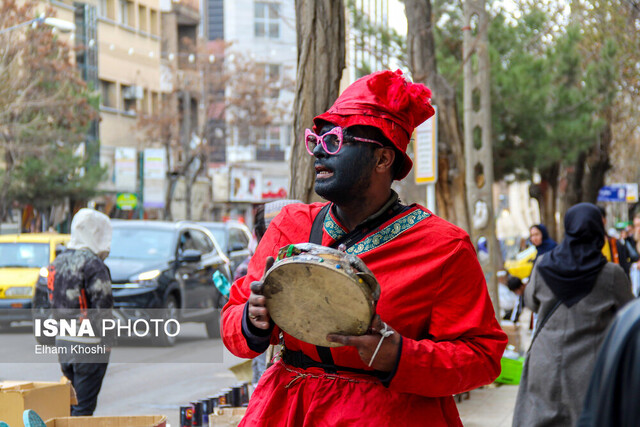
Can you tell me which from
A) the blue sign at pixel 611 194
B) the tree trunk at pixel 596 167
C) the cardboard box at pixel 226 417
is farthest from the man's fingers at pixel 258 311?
the tree trunk at pixel 596 167

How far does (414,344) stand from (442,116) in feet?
29.0

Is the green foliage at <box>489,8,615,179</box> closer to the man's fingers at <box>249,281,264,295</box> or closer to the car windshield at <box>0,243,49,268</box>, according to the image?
the car windshield at <box>0,243,49,268</box>

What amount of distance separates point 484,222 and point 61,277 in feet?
22.6

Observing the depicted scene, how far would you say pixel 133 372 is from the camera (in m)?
12.1

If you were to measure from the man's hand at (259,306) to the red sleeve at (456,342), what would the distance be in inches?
13.9

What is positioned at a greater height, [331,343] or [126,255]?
[331,343]

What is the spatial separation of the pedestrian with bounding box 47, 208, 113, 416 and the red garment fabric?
12.7 ft

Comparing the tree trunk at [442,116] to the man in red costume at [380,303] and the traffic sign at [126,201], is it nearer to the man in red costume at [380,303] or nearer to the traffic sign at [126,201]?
the man in red costume at [380,303]

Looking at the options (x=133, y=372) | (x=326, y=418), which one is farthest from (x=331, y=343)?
(x=133, y=372)

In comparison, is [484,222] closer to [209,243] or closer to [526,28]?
[209,243]

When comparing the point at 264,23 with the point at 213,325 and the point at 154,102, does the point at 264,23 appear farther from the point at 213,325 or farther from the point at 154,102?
the point at 213,325

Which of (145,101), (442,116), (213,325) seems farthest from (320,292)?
(145,101)

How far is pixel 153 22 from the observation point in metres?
51.0

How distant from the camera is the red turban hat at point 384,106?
106 inches
